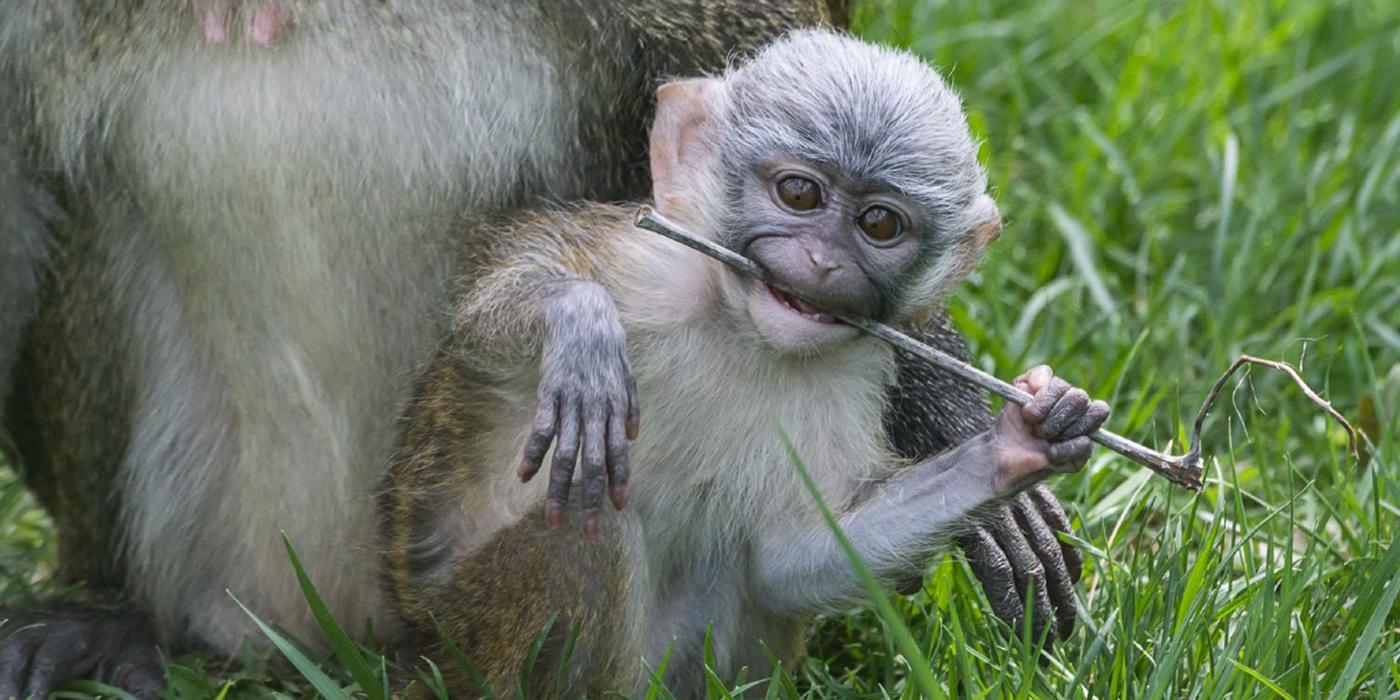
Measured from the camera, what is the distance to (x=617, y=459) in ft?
11.1

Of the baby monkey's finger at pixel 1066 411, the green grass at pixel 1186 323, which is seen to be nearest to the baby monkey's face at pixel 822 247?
the baby monkey's finger at pixel 1066 411

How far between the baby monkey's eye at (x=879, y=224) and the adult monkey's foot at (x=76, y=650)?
5.44 feet

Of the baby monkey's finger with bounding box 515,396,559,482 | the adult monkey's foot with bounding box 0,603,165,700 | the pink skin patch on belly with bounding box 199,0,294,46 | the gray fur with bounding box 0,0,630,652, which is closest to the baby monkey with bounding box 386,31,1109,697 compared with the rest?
the baby monkey's finger with bounding box 515,396,559,482

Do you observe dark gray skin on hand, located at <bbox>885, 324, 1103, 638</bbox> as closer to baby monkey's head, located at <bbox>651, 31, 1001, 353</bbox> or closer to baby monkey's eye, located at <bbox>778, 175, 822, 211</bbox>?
baby monkey's head, located at <bbox>651, 31, 1001, 353</bbox>

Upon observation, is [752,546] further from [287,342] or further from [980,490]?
[287,342]

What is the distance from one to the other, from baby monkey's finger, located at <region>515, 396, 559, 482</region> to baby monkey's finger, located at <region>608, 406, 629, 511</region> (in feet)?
0.30

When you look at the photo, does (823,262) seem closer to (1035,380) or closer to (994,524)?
(1035,380)

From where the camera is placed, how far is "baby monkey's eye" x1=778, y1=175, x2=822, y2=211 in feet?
11.4

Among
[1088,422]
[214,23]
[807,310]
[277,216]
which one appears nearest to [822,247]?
[807,310]

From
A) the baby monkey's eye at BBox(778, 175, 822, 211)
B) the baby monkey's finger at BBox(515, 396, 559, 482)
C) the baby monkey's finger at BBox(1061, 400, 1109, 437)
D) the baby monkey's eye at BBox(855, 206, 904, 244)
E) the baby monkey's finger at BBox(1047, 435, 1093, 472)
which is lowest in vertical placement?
the baby monkey's finger at BBox(515, 396, 559, 482)

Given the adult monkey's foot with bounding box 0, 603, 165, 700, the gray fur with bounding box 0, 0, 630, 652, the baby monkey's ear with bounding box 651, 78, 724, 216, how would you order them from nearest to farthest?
the baby monkey's ear with bounding box 651, 78, 724, 216, the gray fur with bounding box 0, 0, 630, 652, the adult monkey's foot with bounding box 0, 603, 165, 700

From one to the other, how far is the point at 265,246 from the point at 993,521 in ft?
4.64

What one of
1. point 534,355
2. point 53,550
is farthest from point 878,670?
point 53,550

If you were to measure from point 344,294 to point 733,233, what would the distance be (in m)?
0.86
